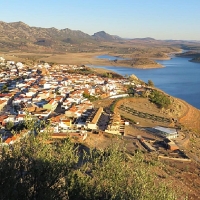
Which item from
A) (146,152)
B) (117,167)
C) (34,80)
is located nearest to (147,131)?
(146,152)

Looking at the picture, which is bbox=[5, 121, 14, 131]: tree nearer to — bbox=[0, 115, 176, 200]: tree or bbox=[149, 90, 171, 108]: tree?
bbox=[0, 115, 176, 200]: tree

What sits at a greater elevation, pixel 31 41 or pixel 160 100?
pixel 160 100

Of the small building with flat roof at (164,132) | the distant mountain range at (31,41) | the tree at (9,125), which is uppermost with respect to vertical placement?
the tree at (9,125)

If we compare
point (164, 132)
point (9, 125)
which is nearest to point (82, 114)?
point (9, 125)

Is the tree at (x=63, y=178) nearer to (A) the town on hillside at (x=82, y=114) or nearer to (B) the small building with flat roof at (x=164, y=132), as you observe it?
(A) the town on hillside at (x=82, y=114)

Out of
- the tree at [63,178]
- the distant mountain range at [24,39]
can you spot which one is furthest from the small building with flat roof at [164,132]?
the distant mountain range at [24,39]

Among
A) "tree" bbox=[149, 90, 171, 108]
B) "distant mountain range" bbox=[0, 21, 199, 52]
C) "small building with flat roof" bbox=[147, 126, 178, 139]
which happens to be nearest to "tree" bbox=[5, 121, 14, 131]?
"small building with flat roof" bbox=[147, 126, 178, 139]

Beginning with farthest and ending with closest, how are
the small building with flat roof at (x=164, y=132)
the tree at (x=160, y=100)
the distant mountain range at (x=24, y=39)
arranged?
the distant mountain range at (x=24, y=39)
the tree at (x=160, y=100)
the small building with flat roof at (x=164, y=132)

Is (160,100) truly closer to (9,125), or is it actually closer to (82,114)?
(82,114)

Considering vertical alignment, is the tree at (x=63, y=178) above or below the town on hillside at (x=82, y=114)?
above
